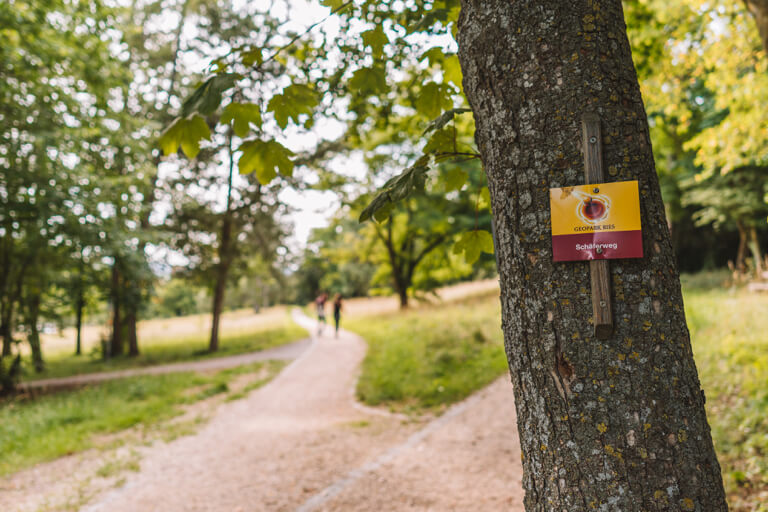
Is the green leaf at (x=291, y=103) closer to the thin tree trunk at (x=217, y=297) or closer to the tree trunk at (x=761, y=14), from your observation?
the tree trunk at (x=761, y=14)

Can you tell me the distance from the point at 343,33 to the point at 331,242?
26.4 m

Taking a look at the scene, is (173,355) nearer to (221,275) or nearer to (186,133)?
(221,275)

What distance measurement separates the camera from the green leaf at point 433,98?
270cm

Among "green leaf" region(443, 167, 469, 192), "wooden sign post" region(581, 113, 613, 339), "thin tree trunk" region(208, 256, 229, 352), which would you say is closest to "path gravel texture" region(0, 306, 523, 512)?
"green leaf" region(443, 167, 469, 192)

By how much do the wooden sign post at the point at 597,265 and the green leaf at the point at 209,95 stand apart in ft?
4.79

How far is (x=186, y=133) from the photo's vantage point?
2.02m

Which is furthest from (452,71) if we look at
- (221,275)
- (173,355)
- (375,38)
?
(173,355)

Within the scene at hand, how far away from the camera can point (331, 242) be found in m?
29.8

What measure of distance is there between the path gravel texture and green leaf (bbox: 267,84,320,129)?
11.8ft

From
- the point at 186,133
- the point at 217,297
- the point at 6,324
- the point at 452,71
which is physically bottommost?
the point at 6,324

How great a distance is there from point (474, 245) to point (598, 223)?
842mm

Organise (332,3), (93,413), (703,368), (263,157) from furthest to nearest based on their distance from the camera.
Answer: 1. (93,413)
2. (703,368)
3. (332,3)
4. (263,157)

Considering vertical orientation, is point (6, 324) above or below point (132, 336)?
above

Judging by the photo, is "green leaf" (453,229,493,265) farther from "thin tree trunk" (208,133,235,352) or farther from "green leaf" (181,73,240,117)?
"thin tree trunk" (208,133,235,352)
